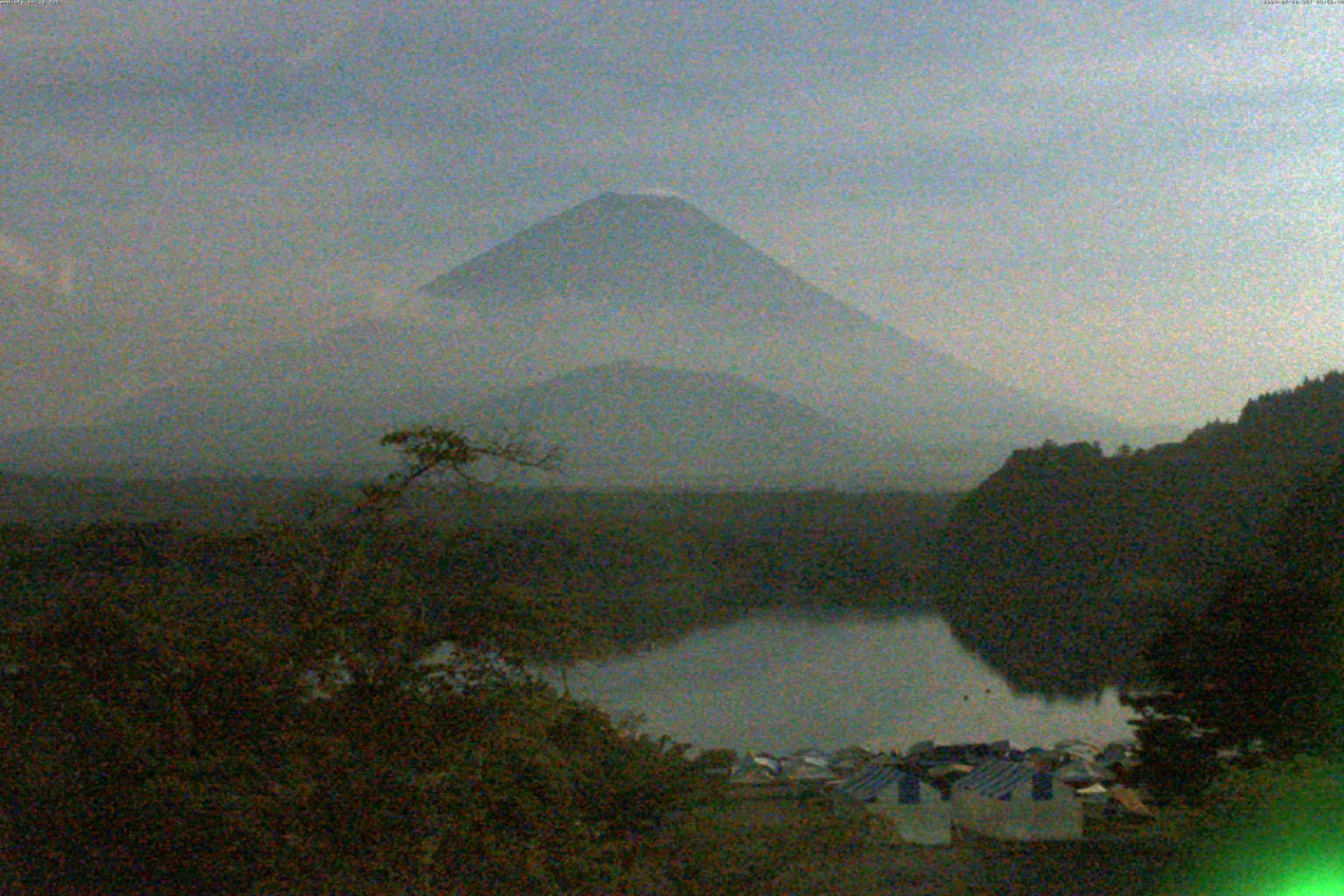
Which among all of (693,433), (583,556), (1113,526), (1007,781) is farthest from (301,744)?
(693,433)

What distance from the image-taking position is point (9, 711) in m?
3.33

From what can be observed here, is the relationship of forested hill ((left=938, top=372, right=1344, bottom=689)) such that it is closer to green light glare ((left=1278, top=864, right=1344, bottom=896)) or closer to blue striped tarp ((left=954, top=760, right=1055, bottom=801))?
blue striped tarp ((left=954, top=760, right=1055, bottom=801))

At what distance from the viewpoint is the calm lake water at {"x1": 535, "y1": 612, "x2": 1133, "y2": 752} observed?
483 inches

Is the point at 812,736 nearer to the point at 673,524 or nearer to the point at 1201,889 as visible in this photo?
the point at 1201,889

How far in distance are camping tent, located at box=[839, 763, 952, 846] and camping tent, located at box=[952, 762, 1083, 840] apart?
0.39 ft

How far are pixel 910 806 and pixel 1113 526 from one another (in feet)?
54.7

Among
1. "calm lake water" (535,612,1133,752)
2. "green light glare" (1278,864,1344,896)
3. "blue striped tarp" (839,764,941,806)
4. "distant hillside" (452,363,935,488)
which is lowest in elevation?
"calm lake water" (535,612,1133,752)

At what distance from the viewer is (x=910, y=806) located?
20.0ft

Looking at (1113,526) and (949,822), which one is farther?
(1113,526)

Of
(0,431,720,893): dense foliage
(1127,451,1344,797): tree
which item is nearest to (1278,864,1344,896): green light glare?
(0,431,720,893): dense foliage

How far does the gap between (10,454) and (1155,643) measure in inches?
863

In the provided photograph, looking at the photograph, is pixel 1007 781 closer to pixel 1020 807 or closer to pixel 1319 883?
pixel 1020 807

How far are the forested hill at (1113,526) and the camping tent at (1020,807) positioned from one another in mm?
9284

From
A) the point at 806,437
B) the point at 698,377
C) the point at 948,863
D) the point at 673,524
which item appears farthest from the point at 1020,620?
the point at 698,377
